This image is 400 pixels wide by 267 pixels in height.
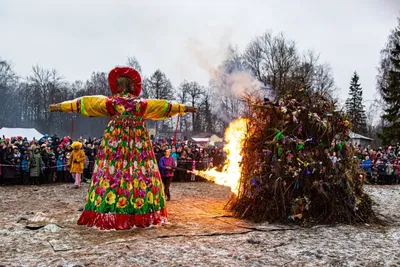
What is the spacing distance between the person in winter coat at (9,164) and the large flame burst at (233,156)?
7864 millimetres

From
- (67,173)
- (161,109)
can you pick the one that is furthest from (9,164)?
(161,109)

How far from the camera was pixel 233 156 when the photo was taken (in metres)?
9.13

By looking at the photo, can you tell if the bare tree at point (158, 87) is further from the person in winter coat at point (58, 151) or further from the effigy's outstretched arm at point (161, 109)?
the effigy's outstretched arm at point (161, 109)

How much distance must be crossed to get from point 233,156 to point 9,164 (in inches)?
342

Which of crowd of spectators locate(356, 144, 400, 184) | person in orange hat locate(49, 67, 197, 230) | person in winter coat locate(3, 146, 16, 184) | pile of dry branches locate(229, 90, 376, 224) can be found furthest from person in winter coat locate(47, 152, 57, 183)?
crowd of spectators locate(356, 144, 400, 184)

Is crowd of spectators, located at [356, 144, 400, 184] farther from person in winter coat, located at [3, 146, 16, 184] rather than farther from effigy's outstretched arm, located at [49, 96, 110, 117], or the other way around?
person in winter coat, located at [3, 146, 16, 184]

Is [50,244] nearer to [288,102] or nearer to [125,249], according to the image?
[125,249]

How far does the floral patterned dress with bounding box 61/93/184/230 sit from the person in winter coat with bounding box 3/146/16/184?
7.53 metres

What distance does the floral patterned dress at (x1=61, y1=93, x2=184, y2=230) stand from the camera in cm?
681

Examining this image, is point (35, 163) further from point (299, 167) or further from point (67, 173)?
point (299, 167)

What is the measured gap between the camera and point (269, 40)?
24000 mm

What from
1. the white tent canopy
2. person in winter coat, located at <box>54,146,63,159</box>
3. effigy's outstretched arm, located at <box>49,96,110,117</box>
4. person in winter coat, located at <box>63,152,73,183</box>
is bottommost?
person in winter coat, located at <box>63,152,73,183</box>

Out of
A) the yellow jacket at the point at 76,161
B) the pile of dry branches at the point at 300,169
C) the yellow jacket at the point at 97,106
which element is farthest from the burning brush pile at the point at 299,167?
the yellow jacket at the point at 76,161

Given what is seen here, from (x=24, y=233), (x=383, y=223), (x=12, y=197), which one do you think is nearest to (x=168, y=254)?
(x=24, y=233)
